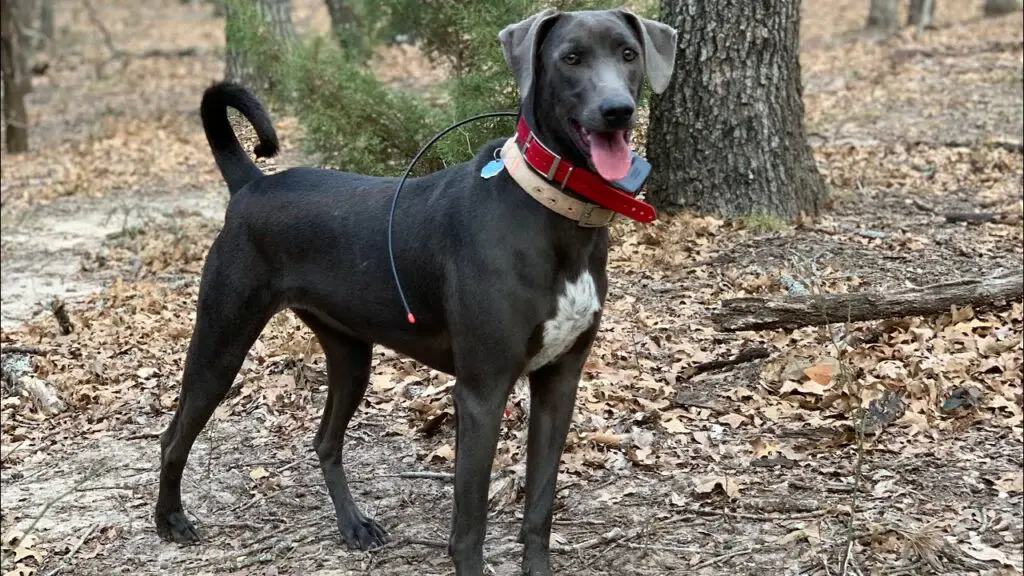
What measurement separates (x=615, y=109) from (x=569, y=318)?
76cm

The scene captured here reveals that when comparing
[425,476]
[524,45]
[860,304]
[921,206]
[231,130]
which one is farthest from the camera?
[921,206]

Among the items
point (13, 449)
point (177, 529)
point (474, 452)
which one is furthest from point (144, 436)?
point (474, 452)

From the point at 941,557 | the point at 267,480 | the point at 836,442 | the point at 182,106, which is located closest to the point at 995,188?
the point at 836,442

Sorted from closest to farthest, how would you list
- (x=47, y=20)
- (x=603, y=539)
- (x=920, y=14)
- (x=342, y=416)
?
(x=603, y=539) → (x=342, y=416) → (x=920, y=14) → (x=47, y=20)

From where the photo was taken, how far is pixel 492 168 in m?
3.63

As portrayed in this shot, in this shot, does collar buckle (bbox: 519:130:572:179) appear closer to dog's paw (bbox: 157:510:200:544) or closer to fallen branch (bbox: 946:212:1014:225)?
dog's paw (bbox: 157:510:200:544)

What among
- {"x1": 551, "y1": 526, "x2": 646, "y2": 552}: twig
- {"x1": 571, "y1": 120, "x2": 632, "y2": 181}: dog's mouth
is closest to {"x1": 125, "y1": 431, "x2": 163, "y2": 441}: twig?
{"x1": 551, "y1": 526, "x2": 646, "y2": 552}: twig

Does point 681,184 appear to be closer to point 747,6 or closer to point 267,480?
point 747,6

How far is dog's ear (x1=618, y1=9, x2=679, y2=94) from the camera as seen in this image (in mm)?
3480

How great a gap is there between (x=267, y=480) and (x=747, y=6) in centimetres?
464

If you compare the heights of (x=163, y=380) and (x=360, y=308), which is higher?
(x=360, y=308)

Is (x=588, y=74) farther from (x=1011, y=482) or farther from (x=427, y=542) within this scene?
(x=1011, y=482)

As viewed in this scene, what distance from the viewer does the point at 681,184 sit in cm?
766

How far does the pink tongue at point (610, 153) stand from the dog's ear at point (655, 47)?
32 cm
